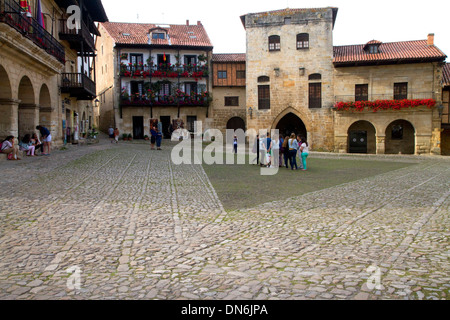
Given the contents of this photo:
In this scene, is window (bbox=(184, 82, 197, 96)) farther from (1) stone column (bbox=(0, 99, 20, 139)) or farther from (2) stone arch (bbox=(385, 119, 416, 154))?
(1) stone column (bbox=(0, 99, 20, 139))

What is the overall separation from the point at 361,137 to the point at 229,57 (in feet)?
50.5

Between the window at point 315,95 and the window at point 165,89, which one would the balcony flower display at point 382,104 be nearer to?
the window at point 315,95

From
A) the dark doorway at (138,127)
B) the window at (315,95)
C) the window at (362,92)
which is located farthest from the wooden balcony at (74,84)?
the window at (362,92)

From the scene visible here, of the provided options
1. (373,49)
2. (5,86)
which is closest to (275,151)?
(5,86)

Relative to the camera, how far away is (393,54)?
32656mm

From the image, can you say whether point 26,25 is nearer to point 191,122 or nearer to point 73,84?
point 73,84

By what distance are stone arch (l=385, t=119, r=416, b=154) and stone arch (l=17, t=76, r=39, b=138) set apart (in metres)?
27.8

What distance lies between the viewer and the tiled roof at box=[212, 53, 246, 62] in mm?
40375

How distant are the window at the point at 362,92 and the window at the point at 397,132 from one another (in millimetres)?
3881

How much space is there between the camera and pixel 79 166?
50.0 ft

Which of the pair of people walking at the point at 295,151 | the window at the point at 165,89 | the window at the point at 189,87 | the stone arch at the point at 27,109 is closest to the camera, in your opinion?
the pair of people walking at the point at 295,151

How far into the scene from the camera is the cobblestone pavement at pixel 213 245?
4113mm
